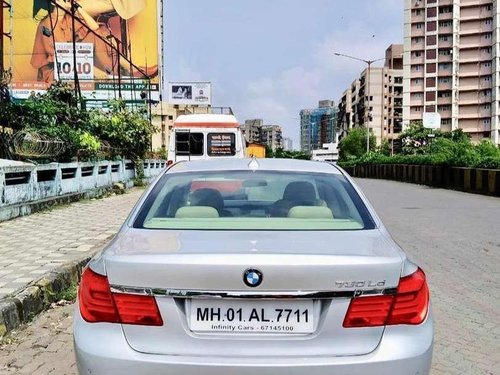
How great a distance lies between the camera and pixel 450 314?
517 centimetres

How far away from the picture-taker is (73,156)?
17.6 m

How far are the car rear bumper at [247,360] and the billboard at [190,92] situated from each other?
7393cm

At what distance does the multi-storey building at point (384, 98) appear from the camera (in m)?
113

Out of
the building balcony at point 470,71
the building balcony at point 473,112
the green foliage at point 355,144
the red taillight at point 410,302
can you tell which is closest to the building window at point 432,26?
the building balcony at point 470,71

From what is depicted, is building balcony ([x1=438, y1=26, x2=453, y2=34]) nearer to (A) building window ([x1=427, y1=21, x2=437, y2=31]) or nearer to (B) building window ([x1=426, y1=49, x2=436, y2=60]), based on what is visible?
(A) building window ([x1=427, y1=21, x2=437, y2=31])

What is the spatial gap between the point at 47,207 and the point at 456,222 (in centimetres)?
856

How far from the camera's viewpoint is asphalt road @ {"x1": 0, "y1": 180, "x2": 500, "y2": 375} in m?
3.96

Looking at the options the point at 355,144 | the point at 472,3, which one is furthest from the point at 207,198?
the point at 472,3

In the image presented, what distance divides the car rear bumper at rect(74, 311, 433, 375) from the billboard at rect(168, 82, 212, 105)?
7393 centimetres

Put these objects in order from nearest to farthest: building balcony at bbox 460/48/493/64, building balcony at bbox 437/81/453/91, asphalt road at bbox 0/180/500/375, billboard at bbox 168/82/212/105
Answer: asphalt road at bbox 0/180/500/375, billboard at bbox 168/82/212/105, building balcony at bbox 460/48/493/64, building balcony at bbox 437/81/453/91

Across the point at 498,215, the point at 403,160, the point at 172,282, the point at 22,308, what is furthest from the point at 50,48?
the point at 172,282

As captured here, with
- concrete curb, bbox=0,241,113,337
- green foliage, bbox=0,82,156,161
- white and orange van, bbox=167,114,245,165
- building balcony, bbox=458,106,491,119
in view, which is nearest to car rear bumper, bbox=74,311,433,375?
concrete curb, bbox=0,241,113,337

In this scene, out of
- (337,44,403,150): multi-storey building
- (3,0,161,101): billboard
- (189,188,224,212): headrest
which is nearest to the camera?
(189,188,224,212): headrest

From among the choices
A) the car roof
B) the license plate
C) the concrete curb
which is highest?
the car roof
